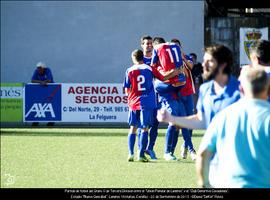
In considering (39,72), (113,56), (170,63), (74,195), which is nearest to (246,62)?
(113,56)

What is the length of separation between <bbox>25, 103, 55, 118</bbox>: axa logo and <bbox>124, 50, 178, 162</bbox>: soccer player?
10096mm

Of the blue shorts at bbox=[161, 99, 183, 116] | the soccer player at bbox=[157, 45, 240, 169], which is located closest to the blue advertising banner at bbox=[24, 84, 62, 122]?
the blue shorts at bbox=[161, 99, 183, 116]

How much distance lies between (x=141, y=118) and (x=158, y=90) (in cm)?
55

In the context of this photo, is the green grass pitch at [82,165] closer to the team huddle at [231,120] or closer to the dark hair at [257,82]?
the team huddle at [231,120]

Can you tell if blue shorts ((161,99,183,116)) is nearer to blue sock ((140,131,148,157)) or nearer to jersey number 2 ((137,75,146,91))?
jersey number 2 ((137,75,146,91))

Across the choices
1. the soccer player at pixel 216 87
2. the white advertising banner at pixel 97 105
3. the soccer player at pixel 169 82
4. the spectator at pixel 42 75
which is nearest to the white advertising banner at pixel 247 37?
the white advertising banner at pixel 97 105

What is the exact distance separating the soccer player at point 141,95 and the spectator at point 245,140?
24.6 feet

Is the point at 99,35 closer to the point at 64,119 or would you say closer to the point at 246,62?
the point at 246,62

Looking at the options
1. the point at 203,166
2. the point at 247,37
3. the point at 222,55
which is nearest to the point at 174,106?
the point at 222,55

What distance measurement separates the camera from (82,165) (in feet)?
41.9

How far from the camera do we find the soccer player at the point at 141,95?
13344 mm

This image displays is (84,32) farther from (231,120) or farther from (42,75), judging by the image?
(231,120)

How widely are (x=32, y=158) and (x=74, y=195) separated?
572 centimetres

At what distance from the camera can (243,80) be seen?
5.81 metres
